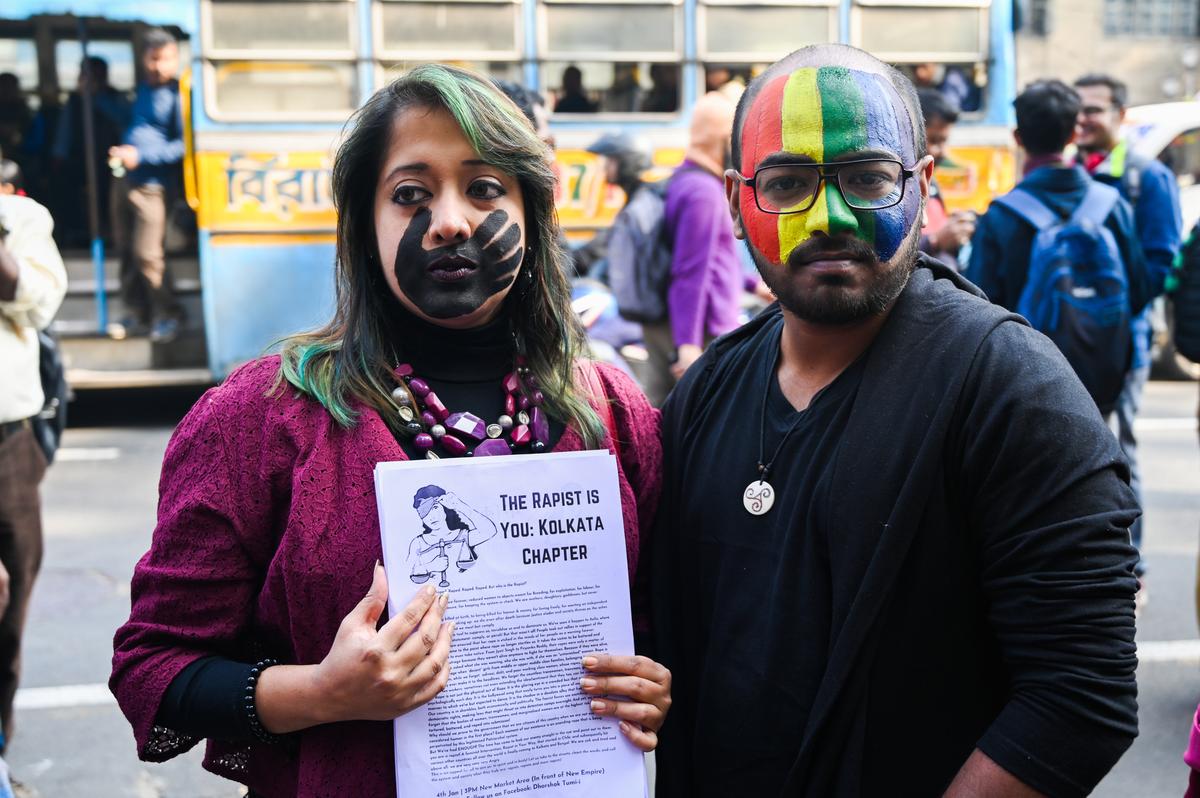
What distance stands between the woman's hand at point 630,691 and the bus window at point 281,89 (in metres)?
7.07

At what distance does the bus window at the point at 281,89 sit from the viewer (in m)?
8.10

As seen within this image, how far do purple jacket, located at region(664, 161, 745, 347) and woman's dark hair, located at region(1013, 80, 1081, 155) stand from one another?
4.07 feet

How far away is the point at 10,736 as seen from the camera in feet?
13.0

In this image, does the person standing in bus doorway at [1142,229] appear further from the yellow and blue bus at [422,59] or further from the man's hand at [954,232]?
the yellow and blue bus at [422,59]

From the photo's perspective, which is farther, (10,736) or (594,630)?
(10,736)

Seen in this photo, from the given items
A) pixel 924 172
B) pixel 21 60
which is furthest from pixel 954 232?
pixel 21 60

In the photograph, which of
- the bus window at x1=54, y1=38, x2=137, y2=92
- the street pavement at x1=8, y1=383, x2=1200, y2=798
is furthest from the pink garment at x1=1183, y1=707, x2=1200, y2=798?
→ the bus window at x1=54, y1=38, x2=137, y2=92

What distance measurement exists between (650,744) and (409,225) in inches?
34.4

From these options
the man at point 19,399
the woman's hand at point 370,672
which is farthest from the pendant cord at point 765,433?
the man at point 19,399

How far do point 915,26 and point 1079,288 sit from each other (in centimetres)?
494

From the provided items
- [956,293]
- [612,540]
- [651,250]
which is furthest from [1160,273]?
[612,540]

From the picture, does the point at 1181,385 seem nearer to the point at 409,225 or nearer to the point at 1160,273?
the point at 1160,273

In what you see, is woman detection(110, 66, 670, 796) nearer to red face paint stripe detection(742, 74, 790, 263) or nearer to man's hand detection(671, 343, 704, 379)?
red face paint stripe detection(742, 74, 790, 263)

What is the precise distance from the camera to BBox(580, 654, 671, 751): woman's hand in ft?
5.69
